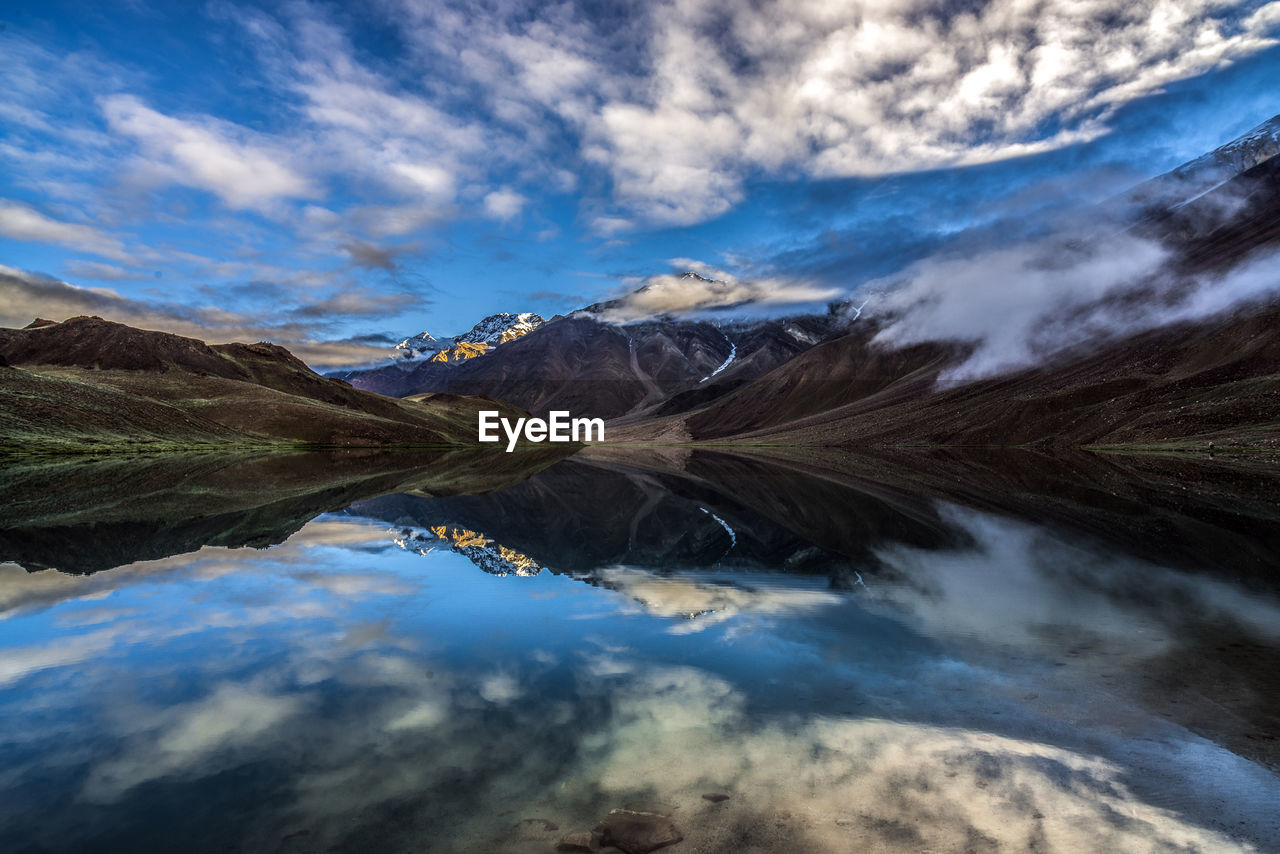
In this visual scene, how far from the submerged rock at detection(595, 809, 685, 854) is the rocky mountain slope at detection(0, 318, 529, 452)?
89375mm

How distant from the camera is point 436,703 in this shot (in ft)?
30.7

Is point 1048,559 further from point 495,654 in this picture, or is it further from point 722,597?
point 495,654

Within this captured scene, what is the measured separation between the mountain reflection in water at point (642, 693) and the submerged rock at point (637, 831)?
0.14 m

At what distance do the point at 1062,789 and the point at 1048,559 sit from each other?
1597 centimetres

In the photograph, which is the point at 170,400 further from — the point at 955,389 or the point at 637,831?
the point at 955,389

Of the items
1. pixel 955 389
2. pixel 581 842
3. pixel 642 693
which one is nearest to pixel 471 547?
pixel 642 693

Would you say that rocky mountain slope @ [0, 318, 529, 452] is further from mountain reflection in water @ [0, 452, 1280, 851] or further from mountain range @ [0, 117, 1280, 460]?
mountain reflection in water @ [0, 452, 1280, 851]

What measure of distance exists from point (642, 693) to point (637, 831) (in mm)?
3435

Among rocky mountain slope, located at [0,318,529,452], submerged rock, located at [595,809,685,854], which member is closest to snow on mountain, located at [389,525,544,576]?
submerged rock, located at [595,809,685,854]

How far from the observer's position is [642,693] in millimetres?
9672

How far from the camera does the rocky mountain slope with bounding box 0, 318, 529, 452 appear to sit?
83500mm

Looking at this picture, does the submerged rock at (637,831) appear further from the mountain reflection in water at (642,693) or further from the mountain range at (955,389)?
the mountain range at (955,389)

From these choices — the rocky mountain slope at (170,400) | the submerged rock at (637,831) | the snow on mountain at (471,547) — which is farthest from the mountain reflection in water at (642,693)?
the rocky mountain slope at (170,400)

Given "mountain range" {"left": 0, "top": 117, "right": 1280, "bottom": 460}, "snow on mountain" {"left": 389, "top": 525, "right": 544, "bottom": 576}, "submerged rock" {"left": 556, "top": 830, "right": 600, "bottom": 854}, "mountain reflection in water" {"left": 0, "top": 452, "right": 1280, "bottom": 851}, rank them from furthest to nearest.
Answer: "mountain range" {"left": 0, "top": 117, "right": 1280, "bottom": 460}, "snow on mountain" {"left": 389, "top": 525, "right": 544, "bottom": 576}, "mountain reflection in water" {"left": 0, "top": 452, "right": 1280, "bottom": 851}, "submerged rock" {"left": 556, "top": 830, "right": 600, "bottom": 854}
